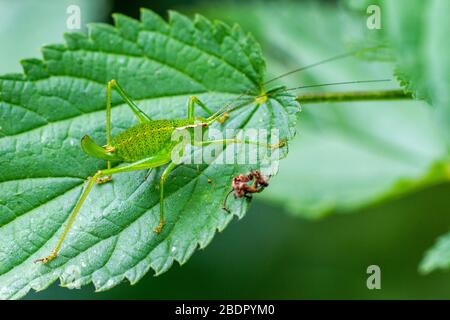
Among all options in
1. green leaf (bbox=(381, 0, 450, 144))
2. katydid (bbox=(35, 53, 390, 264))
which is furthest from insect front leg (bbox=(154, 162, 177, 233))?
green leaf (bbox=(381, 0, 450, 144))

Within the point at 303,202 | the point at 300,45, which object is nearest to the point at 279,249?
the point at 303,202

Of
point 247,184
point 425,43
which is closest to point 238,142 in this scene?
point 247,184

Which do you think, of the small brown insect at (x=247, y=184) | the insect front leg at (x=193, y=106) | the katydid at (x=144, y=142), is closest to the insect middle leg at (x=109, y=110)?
the katydid at (x=144, y=142)

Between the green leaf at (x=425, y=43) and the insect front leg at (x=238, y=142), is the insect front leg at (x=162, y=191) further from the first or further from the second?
the green leaf at (x=425, y=43)

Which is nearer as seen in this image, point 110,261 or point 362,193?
point 110,261

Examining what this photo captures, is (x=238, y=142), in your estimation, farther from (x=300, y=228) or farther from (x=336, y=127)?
(x=300, y=228)
